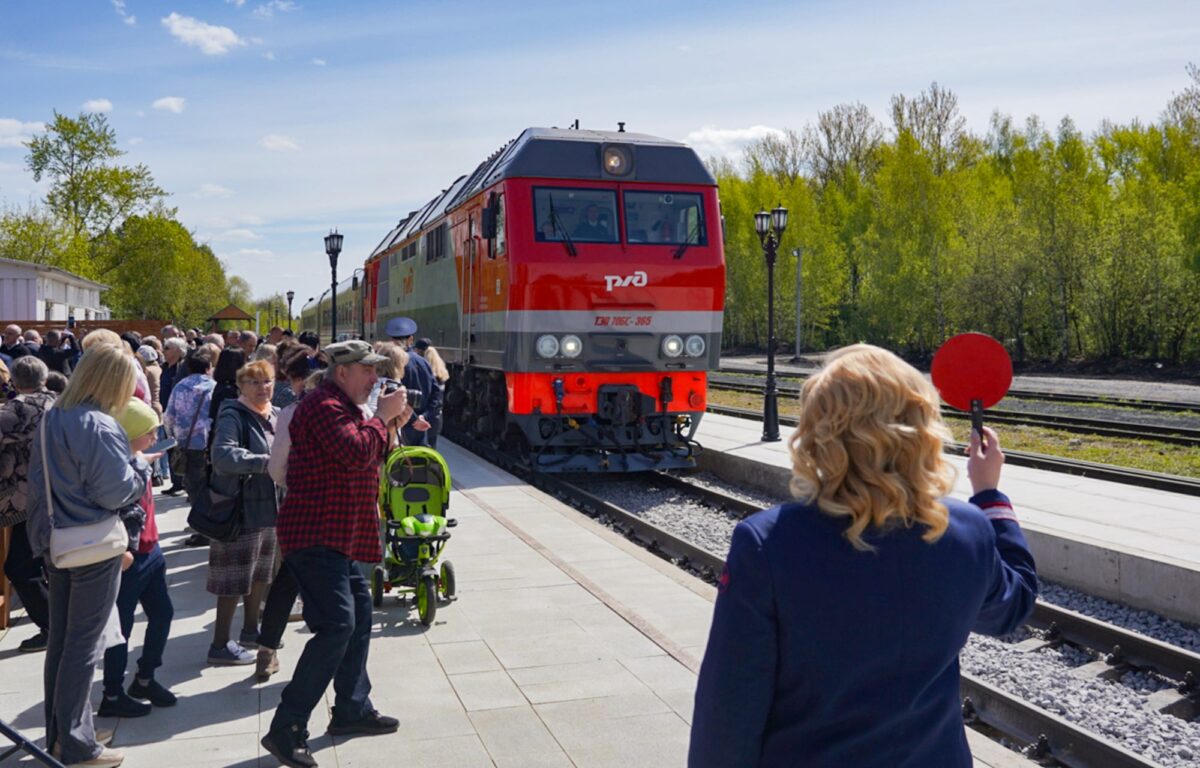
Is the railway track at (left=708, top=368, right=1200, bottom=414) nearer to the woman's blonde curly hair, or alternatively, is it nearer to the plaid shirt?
the plaid shirt

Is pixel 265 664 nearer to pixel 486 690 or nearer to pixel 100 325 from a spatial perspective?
pixel 486 690

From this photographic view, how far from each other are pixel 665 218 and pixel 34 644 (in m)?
8.98

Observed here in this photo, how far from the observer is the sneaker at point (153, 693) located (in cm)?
544

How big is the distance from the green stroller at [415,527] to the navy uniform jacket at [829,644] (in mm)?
5047

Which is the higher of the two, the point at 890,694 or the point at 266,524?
the point at 890,694

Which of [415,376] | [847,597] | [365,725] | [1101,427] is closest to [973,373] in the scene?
[847,597]

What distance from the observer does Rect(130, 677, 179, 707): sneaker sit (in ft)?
17.9

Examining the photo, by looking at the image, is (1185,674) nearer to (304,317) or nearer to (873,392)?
(873,392)

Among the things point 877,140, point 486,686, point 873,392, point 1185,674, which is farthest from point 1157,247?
point 873,392

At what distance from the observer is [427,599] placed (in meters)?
6.93

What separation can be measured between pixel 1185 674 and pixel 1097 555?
227cm

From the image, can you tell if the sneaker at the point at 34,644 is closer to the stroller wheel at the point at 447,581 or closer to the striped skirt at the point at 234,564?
the striped skirt at the point at 234,564

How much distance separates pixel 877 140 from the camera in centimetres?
6500

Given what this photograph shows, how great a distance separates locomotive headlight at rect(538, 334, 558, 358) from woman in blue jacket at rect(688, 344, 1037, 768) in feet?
35.3
